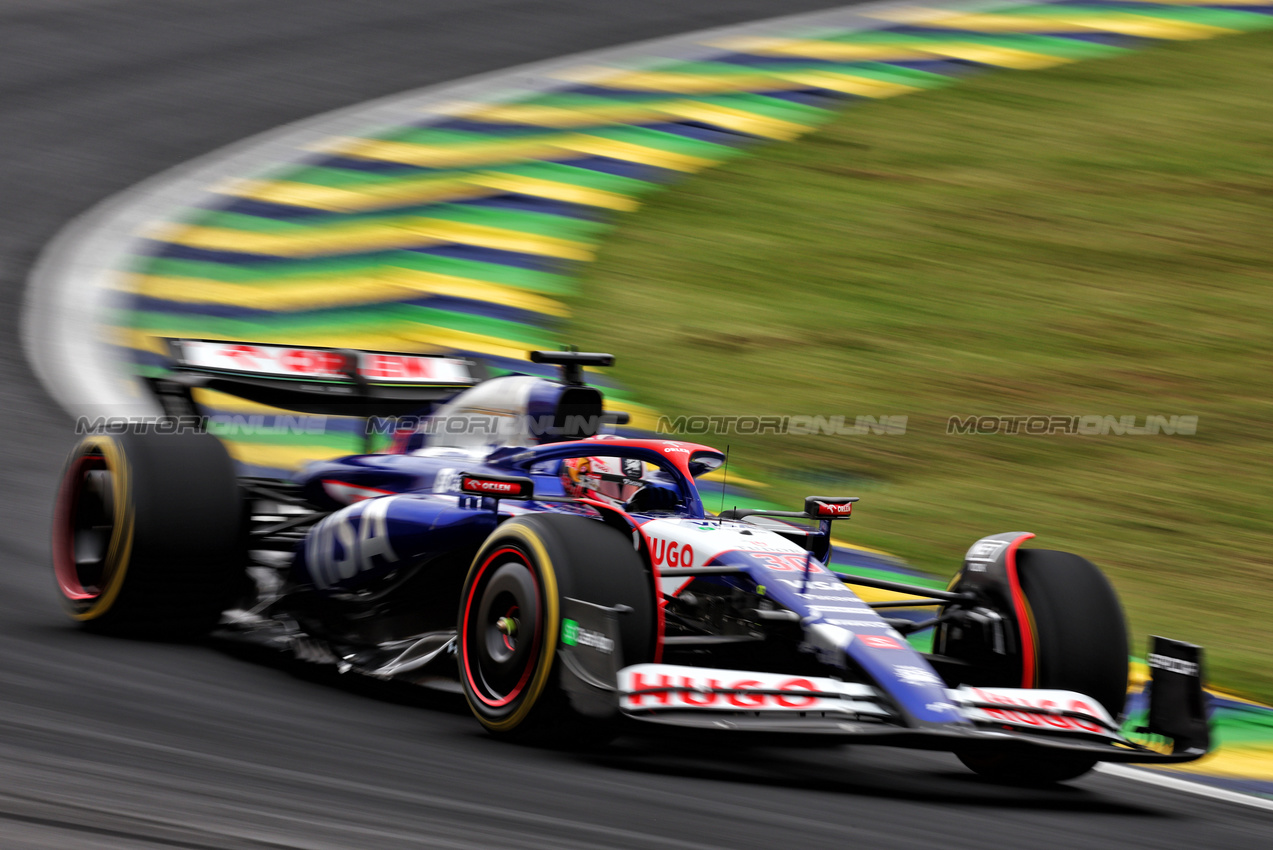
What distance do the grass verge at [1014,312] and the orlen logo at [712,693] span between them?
3.15 metres

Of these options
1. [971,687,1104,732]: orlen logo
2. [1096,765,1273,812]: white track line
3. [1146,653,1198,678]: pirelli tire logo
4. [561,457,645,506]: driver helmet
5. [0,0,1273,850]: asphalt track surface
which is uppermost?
[561,457,645,506]: driver helmet

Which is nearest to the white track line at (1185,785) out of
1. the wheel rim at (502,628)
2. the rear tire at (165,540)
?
the wheel rim at (502,628)

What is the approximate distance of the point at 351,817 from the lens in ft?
14.0

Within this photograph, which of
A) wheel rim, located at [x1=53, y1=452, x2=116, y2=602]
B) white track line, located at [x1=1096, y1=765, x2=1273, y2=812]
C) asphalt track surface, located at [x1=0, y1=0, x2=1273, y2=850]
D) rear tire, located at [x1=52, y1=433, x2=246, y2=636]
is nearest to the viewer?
asphalt track surface, located at [x1=0, y1=0, x2=1273, y2=850]

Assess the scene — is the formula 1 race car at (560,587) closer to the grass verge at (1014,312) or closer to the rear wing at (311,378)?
the rear wing at (311,378)

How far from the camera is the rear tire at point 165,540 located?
21.9 ft

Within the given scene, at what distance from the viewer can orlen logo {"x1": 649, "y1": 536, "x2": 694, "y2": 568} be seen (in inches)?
231

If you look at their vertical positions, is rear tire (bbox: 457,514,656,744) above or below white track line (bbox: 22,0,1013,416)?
below

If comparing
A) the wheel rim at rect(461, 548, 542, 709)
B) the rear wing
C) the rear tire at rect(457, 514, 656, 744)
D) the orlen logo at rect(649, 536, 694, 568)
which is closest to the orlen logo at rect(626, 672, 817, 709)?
the rear tire at rect(457, 514, 656, 744)

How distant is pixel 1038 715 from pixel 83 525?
14.0ft

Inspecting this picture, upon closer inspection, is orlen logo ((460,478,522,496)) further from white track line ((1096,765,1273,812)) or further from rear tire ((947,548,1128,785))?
white track line ((1096,765,1273,812))

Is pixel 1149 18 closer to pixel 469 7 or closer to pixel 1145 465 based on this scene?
pixel 469 7

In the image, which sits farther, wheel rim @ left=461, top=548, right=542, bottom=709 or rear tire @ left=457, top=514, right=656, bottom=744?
wheel rim @ left=461, top=548, right=542, bottom=709

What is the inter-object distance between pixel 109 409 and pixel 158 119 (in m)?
7.94
